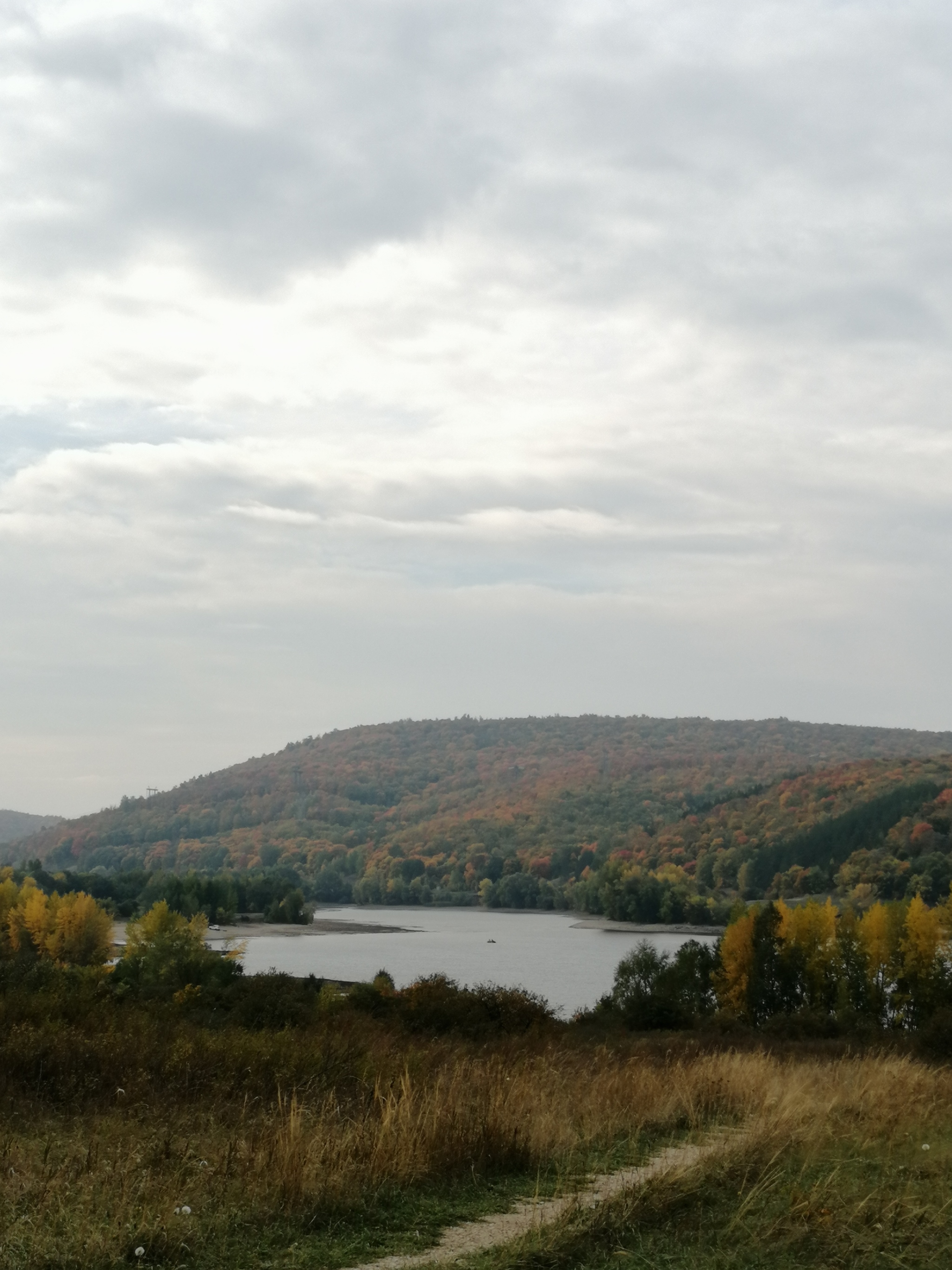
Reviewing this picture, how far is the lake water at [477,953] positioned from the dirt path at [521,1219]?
4384cm

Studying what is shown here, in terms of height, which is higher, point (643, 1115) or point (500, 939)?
point (643, 1115)

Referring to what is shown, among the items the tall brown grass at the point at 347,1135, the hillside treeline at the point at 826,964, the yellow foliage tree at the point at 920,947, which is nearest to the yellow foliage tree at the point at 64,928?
the hillside treeline at the point at 826,964

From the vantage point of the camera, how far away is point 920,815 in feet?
414

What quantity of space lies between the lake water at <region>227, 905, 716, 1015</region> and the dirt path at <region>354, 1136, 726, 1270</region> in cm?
4384

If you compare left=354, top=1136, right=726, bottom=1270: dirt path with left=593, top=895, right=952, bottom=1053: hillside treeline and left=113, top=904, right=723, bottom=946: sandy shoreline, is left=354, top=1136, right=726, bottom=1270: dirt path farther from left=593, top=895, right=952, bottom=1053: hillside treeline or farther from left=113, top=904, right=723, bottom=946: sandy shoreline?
left=113, top=904, right=723, bottom=946: sandy shoreline

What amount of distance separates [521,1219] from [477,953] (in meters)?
86.8

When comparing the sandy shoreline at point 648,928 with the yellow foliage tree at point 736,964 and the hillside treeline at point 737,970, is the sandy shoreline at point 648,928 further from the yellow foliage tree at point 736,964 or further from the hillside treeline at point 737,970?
the yellow foliage tree at point 736,964

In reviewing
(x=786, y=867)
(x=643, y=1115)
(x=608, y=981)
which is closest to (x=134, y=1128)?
(x=643, y=1115)

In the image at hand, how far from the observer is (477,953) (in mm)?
89875

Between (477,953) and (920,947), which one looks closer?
(920,947)

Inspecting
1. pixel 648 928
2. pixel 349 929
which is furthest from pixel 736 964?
pixel 349 929

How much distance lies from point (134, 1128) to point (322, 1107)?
4.06 feet

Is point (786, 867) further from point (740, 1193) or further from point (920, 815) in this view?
point (740, 1193)

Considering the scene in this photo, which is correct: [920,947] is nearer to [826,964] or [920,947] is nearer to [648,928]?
[826,964]
